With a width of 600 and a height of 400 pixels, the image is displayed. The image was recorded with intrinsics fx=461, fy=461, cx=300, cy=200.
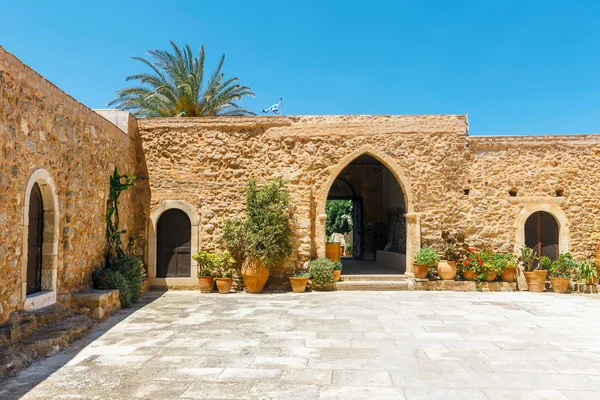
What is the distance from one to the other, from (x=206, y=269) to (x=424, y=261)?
4.83m

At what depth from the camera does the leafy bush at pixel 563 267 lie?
10.2m

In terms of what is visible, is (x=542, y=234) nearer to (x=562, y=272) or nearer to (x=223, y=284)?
(x=562, y=272)

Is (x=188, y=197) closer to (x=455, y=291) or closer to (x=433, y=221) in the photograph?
(x=433, y=221)

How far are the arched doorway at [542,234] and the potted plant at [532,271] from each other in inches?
16.0

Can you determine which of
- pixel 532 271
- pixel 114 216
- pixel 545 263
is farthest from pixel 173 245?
pixel 545 263

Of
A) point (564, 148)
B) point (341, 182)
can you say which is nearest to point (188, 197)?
point (341, 182)

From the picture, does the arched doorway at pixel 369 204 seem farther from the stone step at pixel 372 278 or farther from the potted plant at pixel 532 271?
the potted plant at pixel 532 271

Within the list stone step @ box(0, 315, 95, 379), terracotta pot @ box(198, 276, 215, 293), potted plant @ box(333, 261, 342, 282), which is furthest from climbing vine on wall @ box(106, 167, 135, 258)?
potted plant @ box(333, 261, 342, 282)

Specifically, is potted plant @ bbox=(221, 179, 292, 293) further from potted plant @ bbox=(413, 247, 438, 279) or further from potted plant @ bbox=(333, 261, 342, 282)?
potted plant @ bbox=(413, 247, 438, 279)

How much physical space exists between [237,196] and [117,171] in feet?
8.57

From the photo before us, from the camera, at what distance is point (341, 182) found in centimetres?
1686

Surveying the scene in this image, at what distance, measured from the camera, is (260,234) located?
975 centimetres

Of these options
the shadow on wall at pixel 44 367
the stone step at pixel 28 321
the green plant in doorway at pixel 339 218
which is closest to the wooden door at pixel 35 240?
the stone step at pixel 28 321

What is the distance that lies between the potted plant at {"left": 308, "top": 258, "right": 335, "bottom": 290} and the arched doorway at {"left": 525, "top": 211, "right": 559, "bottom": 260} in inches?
189
